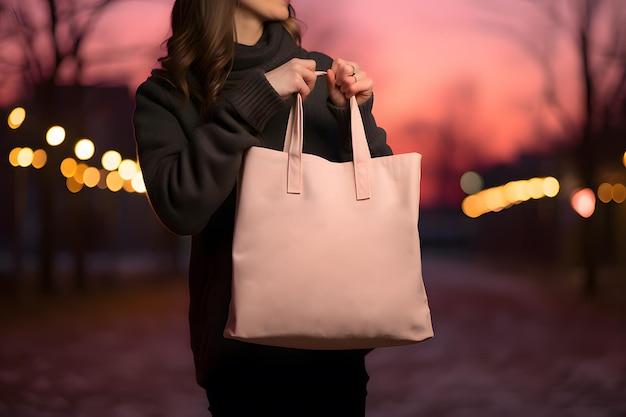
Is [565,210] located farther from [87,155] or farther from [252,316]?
[252,316]

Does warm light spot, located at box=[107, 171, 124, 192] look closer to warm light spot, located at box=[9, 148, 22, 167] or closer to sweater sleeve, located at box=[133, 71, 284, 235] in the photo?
warm light spot, located at box=[9, 148, 22, 167]

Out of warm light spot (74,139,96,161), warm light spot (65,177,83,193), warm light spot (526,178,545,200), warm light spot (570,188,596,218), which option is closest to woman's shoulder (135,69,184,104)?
warm light spot (570,188,596,218)

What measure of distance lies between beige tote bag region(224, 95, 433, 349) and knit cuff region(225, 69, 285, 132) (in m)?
0.05

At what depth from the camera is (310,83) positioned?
1.34m

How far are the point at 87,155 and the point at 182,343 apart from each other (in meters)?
3.24

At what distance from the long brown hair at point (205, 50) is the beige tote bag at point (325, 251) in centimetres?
16

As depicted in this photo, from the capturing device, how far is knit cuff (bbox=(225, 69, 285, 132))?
128 centimetres

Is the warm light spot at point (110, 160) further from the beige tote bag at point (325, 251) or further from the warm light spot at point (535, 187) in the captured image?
the beige tote bag at point (325, 251)

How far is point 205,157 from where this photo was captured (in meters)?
1.25

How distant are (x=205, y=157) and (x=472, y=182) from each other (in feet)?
66.3

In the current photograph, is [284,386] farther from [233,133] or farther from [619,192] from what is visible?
[619,192]

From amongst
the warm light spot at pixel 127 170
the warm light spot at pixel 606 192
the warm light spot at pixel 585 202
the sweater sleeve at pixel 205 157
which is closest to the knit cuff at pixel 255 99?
the sweater sleeve at pixel 205 157

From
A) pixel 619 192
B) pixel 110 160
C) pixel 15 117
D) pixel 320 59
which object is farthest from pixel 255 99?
pixel 619 192

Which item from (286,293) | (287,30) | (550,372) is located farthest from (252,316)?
(550,372)
